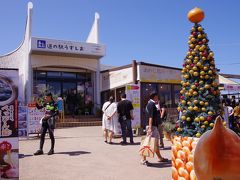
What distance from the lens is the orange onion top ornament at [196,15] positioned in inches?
205

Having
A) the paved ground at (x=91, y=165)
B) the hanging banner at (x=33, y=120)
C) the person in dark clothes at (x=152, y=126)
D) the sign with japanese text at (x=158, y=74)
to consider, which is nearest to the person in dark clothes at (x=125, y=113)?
the paved ground at (x=91, y=165)

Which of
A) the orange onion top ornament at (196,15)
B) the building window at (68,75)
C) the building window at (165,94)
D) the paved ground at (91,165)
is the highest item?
the building window at (68,75)

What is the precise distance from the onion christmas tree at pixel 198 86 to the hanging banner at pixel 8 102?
283 cm

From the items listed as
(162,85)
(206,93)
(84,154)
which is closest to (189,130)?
(206,93)

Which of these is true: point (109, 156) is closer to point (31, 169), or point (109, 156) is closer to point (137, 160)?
point (137, 160)

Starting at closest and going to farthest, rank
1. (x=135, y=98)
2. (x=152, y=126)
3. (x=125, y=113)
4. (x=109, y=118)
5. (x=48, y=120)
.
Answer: (x=152, y=126)
(x=48, y=120)
(x=125, y=113)
(x=109, y=118)
(x=135, y=98)

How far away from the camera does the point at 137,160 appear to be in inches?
290

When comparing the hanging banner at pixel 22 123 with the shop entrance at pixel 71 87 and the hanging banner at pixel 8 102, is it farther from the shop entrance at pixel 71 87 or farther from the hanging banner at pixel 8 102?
the shop entrance at pixel 71 87

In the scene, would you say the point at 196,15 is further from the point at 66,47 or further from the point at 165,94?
the point at 66,47

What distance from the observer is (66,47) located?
Result: 63.7 ft

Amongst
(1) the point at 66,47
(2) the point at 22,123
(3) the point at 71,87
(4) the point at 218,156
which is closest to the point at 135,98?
(2) the point at 22,123

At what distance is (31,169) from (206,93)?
161 inches

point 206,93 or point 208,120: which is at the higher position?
point 206,93

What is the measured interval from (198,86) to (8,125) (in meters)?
3.24
